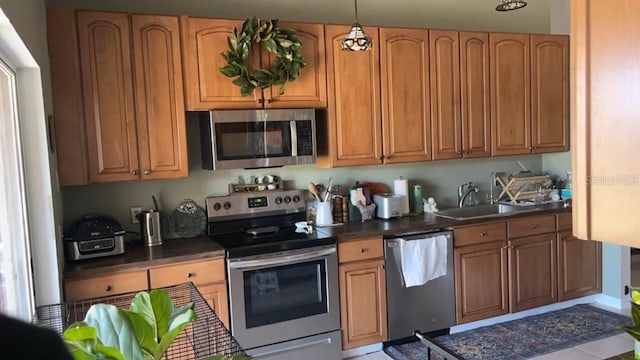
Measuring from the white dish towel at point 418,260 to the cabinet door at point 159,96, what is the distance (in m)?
1.61

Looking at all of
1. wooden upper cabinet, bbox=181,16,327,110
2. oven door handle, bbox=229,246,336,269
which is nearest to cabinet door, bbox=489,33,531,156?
wooden upper cabinet, bbox=181,16,327,110

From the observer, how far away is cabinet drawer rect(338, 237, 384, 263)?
10.9 feet

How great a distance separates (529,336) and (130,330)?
343 centimetres

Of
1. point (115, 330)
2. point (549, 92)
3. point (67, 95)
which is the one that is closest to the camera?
point (115, 330)

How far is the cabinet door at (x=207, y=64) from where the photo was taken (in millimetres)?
3129

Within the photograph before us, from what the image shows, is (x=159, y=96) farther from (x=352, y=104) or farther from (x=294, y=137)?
(x=352, y=104)

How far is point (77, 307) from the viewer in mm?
2457

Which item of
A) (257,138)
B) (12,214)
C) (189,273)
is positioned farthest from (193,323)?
(257,138)

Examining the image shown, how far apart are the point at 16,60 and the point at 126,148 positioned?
97 cm

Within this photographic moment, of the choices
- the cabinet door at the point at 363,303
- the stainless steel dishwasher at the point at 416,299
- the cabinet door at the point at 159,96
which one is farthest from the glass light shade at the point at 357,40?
the cabinet door at the point at 363,303

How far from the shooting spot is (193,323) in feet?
5.49

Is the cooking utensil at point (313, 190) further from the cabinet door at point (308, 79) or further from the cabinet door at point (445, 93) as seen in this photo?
the cabinet door at point (445, 93)

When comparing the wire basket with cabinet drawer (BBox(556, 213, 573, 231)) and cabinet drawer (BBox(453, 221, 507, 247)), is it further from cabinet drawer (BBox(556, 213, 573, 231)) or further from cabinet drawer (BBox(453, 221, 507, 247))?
cabinet drawer (BBox(556, 213, 573, 231))

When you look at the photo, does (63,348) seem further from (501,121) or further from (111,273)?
(501,121)
